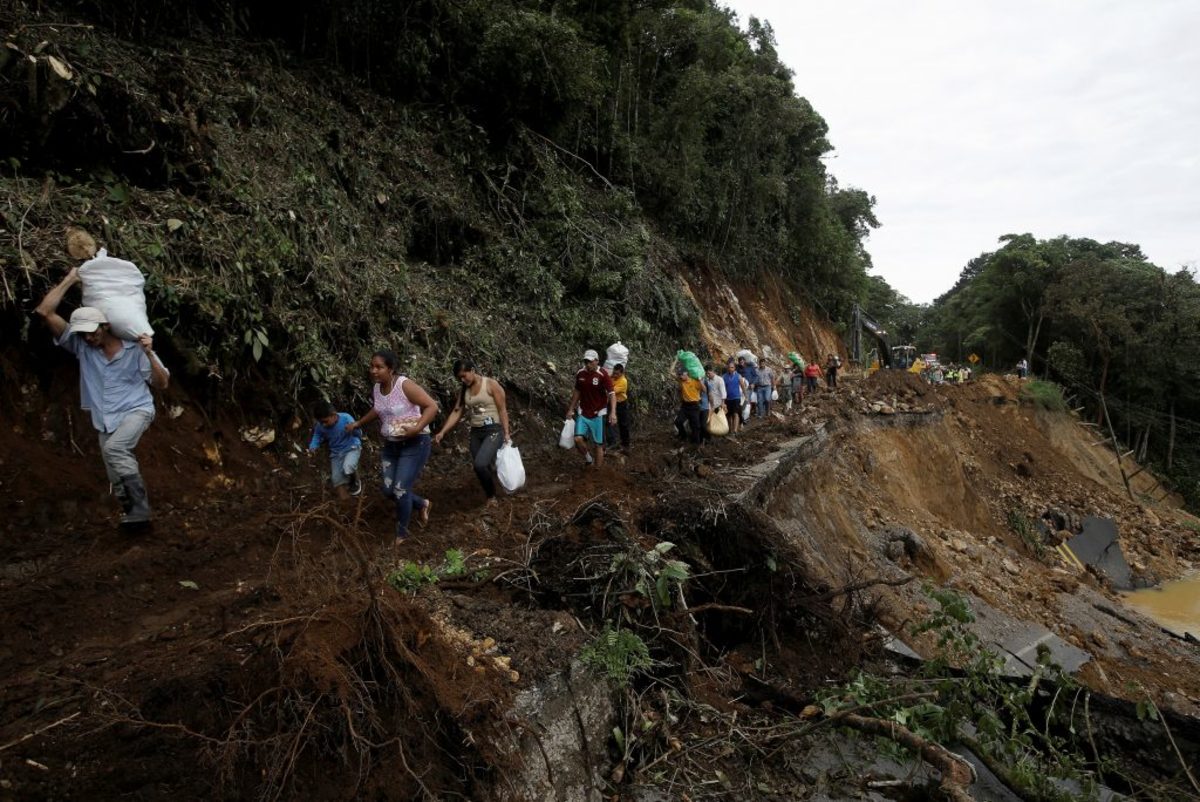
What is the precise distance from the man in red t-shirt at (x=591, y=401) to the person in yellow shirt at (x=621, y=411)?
741 millimetres

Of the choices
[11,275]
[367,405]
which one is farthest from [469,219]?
[11,275]

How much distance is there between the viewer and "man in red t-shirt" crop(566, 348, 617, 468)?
26.3 feet

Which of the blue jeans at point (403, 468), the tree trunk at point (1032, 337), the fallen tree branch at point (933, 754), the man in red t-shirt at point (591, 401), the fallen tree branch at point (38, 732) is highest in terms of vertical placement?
the tree trunk at point (1032, 337)

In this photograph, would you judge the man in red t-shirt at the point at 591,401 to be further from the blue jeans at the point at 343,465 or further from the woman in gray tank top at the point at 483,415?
the blue jeans at the point at 343,465

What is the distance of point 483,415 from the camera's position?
601cm

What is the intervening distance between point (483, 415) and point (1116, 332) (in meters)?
37.8

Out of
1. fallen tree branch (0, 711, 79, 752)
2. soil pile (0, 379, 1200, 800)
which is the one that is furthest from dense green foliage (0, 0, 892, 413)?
fallen tree branch (0, 711, 79, 752)

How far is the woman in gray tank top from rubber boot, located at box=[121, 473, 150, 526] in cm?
227

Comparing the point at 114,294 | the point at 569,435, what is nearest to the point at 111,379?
the point at 114,294

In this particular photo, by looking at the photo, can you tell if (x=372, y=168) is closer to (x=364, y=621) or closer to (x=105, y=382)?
(x=105, y=382)

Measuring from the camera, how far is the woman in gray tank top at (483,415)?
19.6ft

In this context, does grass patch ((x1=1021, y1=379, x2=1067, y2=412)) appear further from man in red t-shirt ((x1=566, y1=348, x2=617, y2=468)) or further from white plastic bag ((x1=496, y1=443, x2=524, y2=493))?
white plastic bag ((x1=496, y1=443, x2=524, y2=493))

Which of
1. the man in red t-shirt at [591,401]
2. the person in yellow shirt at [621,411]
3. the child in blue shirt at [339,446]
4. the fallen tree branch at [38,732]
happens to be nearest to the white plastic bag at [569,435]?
the man in red t-shirt at [591,401]

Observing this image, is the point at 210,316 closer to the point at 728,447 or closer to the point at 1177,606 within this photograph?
the point at 728,447
